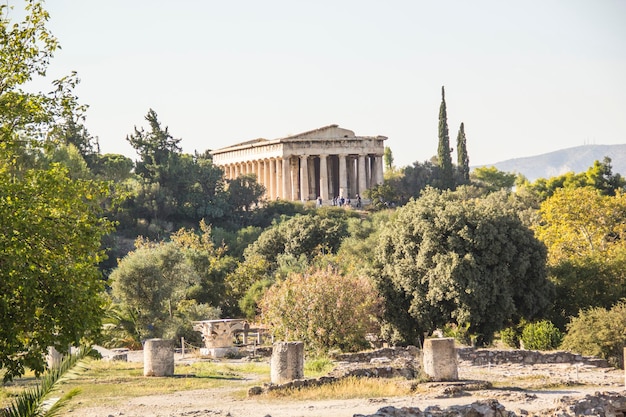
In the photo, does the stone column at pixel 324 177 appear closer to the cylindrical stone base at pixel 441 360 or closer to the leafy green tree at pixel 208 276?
the leafy green tree at pixel 208 276

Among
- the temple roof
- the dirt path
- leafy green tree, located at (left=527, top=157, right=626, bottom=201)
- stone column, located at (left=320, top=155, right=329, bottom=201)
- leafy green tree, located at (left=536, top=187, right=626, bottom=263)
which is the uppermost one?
the temple roof

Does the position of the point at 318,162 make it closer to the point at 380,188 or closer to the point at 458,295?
the point at 380,188

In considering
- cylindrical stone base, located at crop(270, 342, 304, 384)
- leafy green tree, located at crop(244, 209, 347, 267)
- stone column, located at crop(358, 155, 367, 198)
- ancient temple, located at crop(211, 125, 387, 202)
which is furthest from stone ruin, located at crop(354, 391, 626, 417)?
stone column, located at crop(358, 155, 367, 198)

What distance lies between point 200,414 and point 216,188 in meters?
62.4

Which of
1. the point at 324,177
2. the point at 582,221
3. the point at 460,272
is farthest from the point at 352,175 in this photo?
the point at 460,272

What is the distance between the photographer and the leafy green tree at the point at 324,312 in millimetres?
37125

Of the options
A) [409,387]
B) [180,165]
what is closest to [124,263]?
[409,387]

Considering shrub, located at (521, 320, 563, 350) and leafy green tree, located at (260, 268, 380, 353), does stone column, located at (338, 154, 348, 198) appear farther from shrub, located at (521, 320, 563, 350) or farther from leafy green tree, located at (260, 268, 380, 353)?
shrub, located at (521, 320, 563, 350)

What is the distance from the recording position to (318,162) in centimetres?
10206

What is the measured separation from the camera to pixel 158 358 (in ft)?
96.9

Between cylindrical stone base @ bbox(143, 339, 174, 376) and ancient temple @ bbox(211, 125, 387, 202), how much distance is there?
213 feet


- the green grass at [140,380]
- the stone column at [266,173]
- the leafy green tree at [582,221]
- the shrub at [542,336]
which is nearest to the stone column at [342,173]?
the stone column at [266,173]

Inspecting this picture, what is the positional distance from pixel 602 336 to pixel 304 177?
66.4 m

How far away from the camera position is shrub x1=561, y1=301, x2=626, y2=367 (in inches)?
1244
